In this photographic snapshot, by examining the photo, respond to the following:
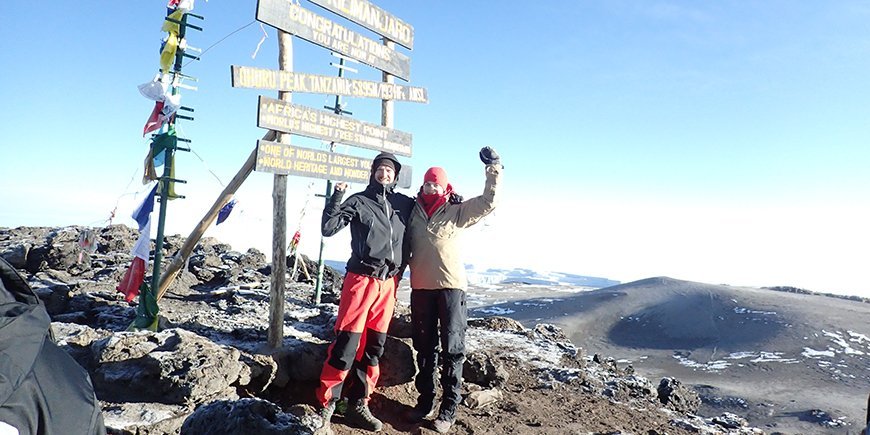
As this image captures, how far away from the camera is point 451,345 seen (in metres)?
4.47

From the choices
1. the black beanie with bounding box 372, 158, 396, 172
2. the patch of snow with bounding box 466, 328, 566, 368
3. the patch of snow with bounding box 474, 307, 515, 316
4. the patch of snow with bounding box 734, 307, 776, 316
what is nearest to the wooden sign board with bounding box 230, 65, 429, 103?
the black beanie with bounding box 372, 158, 396, 172

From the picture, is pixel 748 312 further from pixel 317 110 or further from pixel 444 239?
pixel 317 110

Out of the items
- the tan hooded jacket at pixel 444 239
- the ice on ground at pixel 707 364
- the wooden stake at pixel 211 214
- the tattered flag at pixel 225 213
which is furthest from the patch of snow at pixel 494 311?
the tan hooded jacket at pixel 444 239

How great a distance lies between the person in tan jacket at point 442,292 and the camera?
4.46 meters

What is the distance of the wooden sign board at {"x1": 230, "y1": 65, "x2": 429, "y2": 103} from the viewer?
4488mm

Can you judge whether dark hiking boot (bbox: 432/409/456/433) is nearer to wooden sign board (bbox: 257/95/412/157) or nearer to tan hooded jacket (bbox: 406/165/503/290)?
tan hooded jacket (bbox: 406/165/503/290)

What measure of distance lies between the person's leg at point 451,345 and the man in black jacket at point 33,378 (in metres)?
3.37

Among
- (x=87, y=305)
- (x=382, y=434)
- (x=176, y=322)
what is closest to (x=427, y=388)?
(x=382, y=434)

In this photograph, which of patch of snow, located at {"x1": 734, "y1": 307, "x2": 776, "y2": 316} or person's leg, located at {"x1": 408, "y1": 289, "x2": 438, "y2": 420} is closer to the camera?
person's leg, located at {"x1": 408, "y1": 289, "x2": 438, "y2": 420}

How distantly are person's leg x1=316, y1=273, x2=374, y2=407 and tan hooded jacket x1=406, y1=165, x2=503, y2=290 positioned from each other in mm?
541

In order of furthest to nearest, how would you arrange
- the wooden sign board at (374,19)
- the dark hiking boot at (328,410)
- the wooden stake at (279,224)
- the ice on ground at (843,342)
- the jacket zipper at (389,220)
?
1. the ice on ground at (843,342)
2. the wooden sign board at (374,19)
3. the wooden stake at (279,224)
4. the jacket zipper at (389,220)
5. the dark hiking boot at (328,410)

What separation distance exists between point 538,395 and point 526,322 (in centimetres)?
1500

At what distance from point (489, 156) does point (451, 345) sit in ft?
5.47

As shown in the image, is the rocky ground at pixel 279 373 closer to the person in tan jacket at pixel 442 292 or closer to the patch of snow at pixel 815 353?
the person in tan jacket at pixel 442 292
